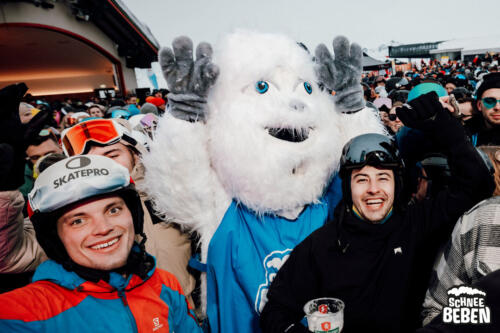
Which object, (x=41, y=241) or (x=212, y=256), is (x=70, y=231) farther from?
(x=212, y=256)

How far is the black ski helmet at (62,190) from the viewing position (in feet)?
4.61

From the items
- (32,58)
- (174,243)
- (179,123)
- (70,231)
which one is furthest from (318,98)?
(32,58)

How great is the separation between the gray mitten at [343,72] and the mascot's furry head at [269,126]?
0.41 feet

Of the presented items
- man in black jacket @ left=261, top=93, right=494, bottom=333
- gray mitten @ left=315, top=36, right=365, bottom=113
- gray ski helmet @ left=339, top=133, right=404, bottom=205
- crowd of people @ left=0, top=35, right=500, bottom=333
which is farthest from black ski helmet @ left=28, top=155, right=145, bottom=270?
gray mitten @ left=315, top=36, right=365, bottom=113

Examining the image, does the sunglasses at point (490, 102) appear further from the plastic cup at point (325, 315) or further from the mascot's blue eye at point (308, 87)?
the plastic cup at point (325, 315)

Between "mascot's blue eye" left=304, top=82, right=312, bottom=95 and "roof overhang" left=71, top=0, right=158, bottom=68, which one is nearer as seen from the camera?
"mascot's blue eye" left=304, top=82, right=312, bottom=95

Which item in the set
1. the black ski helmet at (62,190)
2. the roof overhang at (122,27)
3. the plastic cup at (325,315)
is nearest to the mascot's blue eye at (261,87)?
the black ski helmet at (62,190)

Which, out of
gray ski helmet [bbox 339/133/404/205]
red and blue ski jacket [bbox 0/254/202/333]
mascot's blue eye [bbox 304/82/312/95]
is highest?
mascot's blue eye [bbox 304/82/312/95]

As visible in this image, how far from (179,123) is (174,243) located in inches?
33.2

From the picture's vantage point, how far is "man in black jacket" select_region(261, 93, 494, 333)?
1.62 m

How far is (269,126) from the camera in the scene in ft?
6.38

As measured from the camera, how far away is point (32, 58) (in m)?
19.0

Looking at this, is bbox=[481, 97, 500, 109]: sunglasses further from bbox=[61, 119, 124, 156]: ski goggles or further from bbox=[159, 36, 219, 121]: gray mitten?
bbox=[61, 119, 124, 156]: ski goggles

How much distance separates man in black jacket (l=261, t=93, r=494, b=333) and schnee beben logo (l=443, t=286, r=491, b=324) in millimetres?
874
